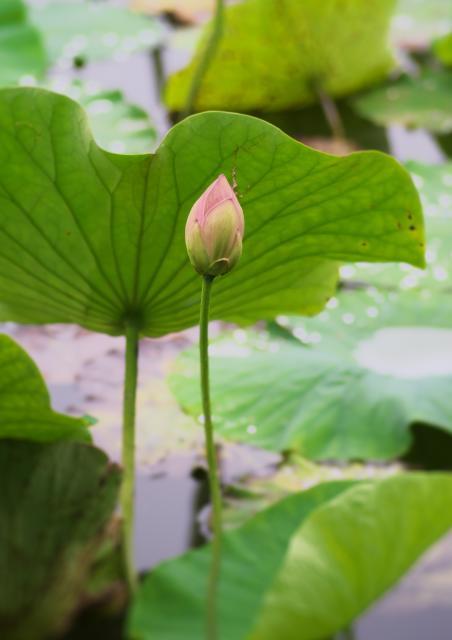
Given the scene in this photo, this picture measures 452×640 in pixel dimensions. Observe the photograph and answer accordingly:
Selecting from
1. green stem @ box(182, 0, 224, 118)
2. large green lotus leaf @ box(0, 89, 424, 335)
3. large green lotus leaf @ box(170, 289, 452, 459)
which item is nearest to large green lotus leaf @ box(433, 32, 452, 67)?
green stem @ box(182, 0, 224, 118)

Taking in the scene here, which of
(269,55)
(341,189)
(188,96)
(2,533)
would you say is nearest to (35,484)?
(2,533)

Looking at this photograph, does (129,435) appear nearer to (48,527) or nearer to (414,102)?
(48,527)

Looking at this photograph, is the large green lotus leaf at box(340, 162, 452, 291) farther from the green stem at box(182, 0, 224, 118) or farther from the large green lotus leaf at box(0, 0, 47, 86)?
the large green lotus leaf at box(0, 0, 47, 86)

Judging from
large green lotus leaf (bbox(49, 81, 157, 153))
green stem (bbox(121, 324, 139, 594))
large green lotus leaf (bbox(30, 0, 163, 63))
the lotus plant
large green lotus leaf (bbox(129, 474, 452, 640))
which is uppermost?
large green lotus leaf (bbox(30, 0, 163, 63))

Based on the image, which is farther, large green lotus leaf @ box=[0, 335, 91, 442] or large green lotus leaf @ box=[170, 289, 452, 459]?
large green lotus leaf @ box=[170, 289, 452, 459]

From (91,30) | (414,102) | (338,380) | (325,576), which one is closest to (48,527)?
(325,576)

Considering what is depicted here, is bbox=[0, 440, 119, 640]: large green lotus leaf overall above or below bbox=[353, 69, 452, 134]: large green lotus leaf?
below
